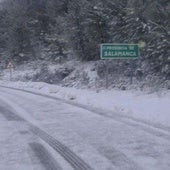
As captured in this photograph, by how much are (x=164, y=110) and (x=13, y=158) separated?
249 inches

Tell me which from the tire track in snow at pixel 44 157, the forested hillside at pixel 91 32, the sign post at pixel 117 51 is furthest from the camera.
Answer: the forested hillside at pixel 91 32

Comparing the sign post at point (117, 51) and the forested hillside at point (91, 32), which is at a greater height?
the forested hillside at point (91, 32)

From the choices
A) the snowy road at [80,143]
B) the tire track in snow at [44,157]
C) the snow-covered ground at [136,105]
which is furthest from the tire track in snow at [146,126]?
the tire track in snow at [44,157]

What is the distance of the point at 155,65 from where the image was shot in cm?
2248

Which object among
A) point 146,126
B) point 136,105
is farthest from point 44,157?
point 136,105

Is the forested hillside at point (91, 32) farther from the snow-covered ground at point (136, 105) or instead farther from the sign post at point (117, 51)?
the snow-covered ground at point (136, 105)

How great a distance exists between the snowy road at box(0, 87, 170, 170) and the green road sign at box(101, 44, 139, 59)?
22.6 feet

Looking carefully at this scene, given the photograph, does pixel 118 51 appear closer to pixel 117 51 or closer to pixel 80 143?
pixel 117 51

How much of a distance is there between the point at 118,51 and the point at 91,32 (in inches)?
477

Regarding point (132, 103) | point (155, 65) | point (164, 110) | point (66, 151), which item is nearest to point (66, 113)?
point (132, 103)

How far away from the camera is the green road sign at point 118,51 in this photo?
20.1m

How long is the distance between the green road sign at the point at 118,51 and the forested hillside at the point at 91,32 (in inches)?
44.5

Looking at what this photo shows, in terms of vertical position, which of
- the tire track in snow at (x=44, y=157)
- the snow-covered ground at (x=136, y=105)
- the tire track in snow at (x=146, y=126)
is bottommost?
the tire track in snow at (x=44, y=157)

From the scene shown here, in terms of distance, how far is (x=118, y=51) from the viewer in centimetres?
2025
